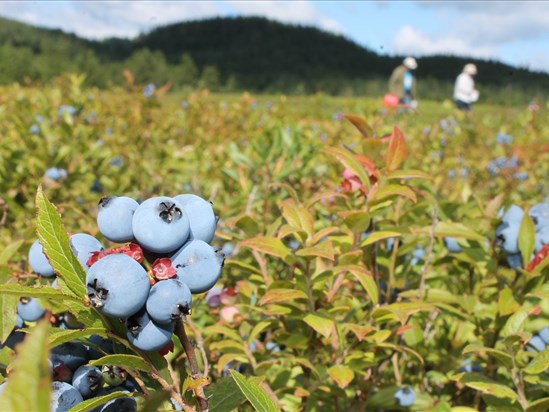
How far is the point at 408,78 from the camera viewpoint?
13.0m

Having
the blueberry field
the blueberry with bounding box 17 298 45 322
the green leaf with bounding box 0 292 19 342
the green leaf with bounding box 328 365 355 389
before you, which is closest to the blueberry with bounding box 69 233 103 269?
the blueberry field

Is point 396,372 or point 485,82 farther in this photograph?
point 485,82

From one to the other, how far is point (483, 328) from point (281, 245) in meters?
Answer: 0.69

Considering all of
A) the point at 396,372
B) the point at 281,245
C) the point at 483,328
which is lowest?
the point at 396,372

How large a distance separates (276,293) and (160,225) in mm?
529

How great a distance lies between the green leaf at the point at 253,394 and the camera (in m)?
0.69

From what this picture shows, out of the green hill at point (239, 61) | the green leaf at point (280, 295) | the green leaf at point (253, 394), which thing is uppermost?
the green hill at point (239, 61)

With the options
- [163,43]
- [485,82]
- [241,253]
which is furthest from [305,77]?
[241,253]

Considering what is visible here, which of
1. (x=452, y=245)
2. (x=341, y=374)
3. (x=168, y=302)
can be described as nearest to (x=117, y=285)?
(x=168, y=302)

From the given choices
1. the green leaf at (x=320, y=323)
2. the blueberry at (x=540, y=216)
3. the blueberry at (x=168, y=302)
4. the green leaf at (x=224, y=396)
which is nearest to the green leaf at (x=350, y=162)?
the green leaf at (x=320, y=323)

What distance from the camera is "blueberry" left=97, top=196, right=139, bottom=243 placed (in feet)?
2.53

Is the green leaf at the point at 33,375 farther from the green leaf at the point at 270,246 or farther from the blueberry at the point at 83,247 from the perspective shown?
the green leaf at the point at 270,246

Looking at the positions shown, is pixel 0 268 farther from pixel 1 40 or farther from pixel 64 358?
pixel 1 40

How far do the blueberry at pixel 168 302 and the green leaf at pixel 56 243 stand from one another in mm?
107
